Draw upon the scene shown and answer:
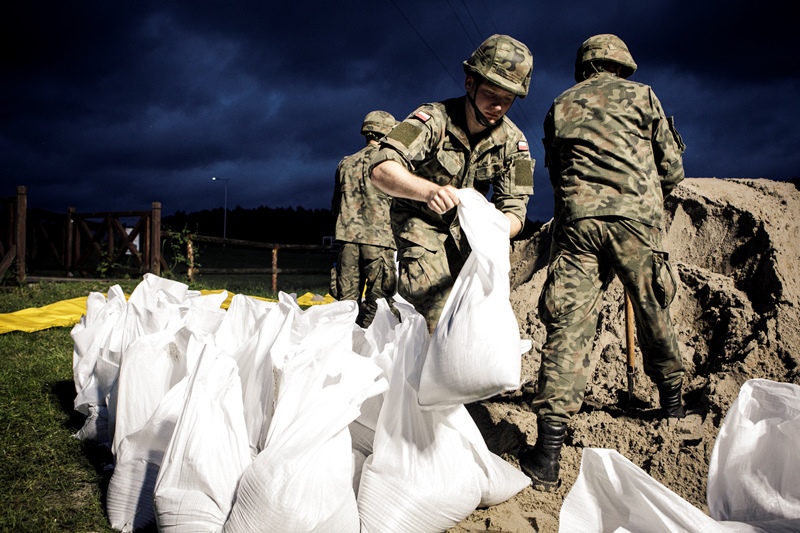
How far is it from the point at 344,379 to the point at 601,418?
1.68 metres

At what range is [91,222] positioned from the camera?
537 inches

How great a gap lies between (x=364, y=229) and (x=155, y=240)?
7346mm

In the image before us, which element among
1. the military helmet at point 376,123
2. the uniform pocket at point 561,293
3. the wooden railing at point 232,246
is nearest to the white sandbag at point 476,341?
the uniform pocket at point 561,293

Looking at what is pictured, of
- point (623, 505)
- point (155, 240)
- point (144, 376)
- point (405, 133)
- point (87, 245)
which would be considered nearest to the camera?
point (623, 505)

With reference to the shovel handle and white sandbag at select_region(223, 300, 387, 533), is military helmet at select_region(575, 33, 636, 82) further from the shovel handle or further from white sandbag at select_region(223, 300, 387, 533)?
white sandbag at select_region(223, 300, 387, 533)

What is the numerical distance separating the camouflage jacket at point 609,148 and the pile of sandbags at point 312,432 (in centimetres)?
103

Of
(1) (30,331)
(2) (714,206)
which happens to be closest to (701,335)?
(2) (714,206)

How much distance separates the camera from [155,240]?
37.0ft

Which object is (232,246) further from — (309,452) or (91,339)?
(309,452)

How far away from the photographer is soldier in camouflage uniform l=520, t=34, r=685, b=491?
251 centimetres

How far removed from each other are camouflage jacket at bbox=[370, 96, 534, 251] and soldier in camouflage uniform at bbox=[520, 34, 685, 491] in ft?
0.68

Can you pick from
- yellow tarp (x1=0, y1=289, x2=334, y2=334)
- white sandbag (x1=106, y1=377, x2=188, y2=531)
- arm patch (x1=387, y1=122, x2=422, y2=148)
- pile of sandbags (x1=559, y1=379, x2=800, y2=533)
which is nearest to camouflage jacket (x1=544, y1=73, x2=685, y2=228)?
arm patch (x1=387, y1=122, x2=422, y2=148)

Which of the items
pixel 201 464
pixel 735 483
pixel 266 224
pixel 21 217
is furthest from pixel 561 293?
pixel 266 224

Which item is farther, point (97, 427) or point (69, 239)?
point (69, 239)
